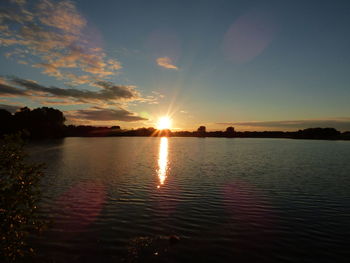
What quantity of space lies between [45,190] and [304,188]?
123 ft

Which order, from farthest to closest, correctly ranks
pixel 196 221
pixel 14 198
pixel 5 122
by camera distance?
pixel 5 122 → pixel 196 221 → pixel 14 198

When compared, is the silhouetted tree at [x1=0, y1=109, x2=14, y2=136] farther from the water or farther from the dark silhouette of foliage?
the dark silhouette of foliage

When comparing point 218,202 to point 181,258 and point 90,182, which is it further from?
point 90,182

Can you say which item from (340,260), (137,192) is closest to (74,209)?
(137,192)

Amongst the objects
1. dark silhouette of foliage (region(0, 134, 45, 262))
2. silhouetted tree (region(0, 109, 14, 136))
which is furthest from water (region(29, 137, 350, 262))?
silhouetted tree (region(0, 109, 14, 136))

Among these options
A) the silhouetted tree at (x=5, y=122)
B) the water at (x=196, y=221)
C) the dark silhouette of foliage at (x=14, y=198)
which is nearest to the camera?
the dark silhouette of foliage at (x=14, y=198)

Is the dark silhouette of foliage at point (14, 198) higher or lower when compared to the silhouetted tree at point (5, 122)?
lower

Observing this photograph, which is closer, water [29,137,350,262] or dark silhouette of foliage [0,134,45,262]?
dark silhouette of foliage [0,134,45,262]

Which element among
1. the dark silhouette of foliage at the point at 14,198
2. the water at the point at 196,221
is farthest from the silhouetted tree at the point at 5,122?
the dark silhouette of foliage at the point at 14,198

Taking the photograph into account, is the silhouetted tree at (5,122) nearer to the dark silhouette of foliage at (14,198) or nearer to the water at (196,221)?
the water at (196,221)

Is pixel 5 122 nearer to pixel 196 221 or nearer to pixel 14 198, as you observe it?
pixel 196 221

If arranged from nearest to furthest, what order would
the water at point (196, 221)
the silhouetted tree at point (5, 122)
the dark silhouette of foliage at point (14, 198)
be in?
the dark silhouette of foliage at point (14, 198) < the water at point (196, 221) < the silhouetted tree at point (5, 122)

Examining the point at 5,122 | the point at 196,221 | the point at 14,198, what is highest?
the point at 5,122

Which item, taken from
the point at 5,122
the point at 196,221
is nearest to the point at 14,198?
the point at 196,221
